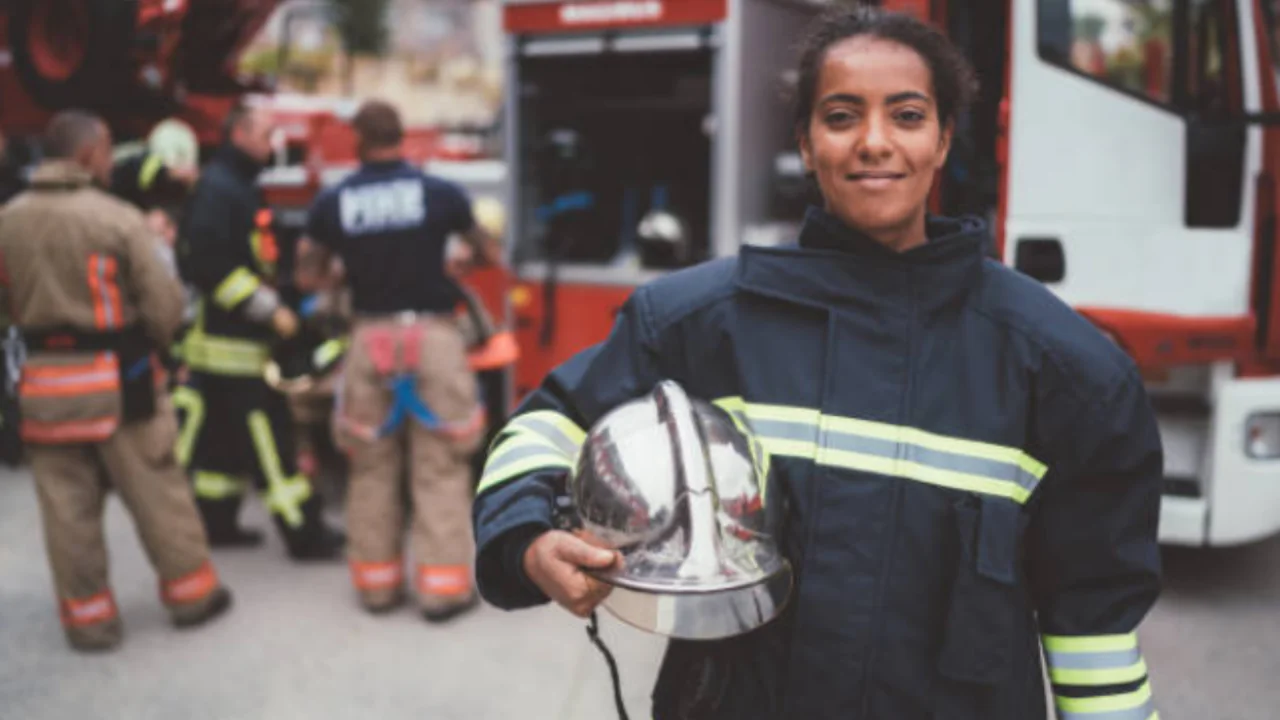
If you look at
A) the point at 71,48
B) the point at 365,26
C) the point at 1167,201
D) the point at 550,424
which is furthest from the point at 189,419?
the point at 365,26

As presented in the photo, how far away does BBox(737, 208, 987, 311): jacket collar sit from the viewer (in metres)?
1.49

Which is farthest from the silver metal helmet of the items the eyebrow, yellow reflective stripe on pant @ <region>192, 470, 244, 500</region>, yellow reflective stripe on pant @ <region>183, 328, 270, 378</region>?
yellow reflective stripe on pant @ <region>192, 470, 244, 500</region>

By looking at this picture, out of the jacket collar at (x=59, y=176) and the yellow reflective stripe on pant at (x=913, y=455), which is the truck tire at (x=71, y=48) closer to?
the jacket collar at (x=59, y=176)

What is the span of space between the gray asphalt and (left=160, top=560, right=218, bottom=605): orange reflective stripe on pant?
141 millimetres

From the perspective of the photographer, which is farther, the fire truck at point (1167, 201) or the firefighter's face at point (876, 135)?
the fire truck at point (1167, 201)

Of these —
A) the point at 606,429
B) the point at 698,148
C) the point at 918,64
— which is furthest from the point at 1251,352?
the point at 606,429

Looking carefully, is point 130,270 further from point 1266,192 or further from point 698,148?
point 1266,192

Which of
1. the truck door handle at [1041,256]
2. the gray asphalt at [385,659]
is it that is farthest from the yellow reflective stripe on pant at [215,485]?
A: the truck door handle at [1041,256]

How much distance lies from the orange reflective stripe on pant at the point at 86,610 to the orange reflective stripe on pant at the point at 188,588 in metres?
0.21

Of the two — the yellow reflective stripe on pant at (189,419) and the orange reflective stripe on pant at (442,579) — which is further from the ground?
the yellow reflective stripe on pant at (189,419)

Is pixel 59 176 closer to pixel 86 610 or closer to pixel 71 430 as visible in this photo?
pixel 71 430

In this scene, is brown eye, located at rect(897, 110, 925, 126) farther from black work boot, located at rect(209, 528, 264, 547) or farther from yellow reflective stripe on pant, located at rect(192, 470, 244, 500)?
black work boot, located at rect(209, 528, 264, 547)

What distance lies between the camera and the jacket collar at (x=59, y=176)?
4.25 meters

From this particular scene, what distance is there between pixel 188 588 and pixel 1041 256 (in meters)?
3.41
